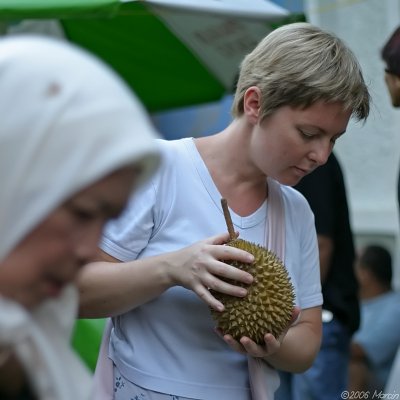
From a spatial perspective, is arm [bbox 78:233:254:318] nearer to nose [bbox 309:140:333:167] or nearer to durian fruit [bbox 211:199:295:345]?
durian fruit [bbox 211:199:295:345]

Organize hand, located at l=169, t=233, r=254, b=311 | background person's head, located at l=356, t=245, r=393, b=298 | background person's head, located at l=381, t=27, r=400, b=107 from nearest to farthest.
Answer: hand, located at l=169, t=233, r=254, b=311 → background person's head, located at l=381, t=27, r=400, b=107 → background person's head, located at l=356, t=245, r=393, b=298

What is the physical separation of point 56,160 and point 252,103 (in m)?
1.08

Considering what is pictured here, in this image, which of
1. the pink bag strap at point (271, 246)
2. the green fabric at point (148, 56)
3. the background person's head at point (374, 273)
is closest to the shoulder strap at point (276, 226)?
the pink bag strap at point (271, 246)

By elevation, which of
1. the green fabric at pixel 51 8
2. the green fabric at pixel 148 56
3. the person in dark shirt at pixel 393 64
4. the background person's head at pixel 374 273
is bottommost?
the background person's head at pixel 374 273

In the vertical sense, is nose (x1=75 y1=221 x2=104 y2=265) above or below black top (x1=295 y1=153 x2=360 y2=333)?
above

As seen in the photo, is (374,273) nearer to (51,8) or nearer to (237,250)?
(51,8)

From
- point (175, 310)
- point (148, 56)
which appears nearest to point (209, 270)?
point (175, 310)

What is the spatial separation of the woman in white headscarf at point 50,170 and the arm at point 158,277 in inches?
28.9

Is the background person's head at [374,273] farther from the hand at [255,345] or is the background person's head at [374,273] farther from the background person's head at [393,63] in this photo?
the hand at [255,345]

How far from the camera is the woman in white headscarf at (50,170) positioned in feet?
3.75

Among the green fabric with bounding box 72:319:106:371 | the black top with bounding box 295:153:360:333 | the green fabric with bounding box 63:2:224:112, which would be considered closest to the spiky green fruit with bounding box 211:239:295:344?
the green fabric with bounding box 72:319:106:371

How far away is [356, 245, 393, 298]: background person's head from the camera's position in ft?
15.1

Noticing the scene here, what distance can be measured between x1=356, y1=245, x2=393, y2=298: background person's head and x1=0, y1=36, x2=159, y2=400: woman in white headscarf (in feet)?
11.4

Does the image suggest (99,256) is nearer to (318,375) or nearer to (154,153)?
(154,153)
